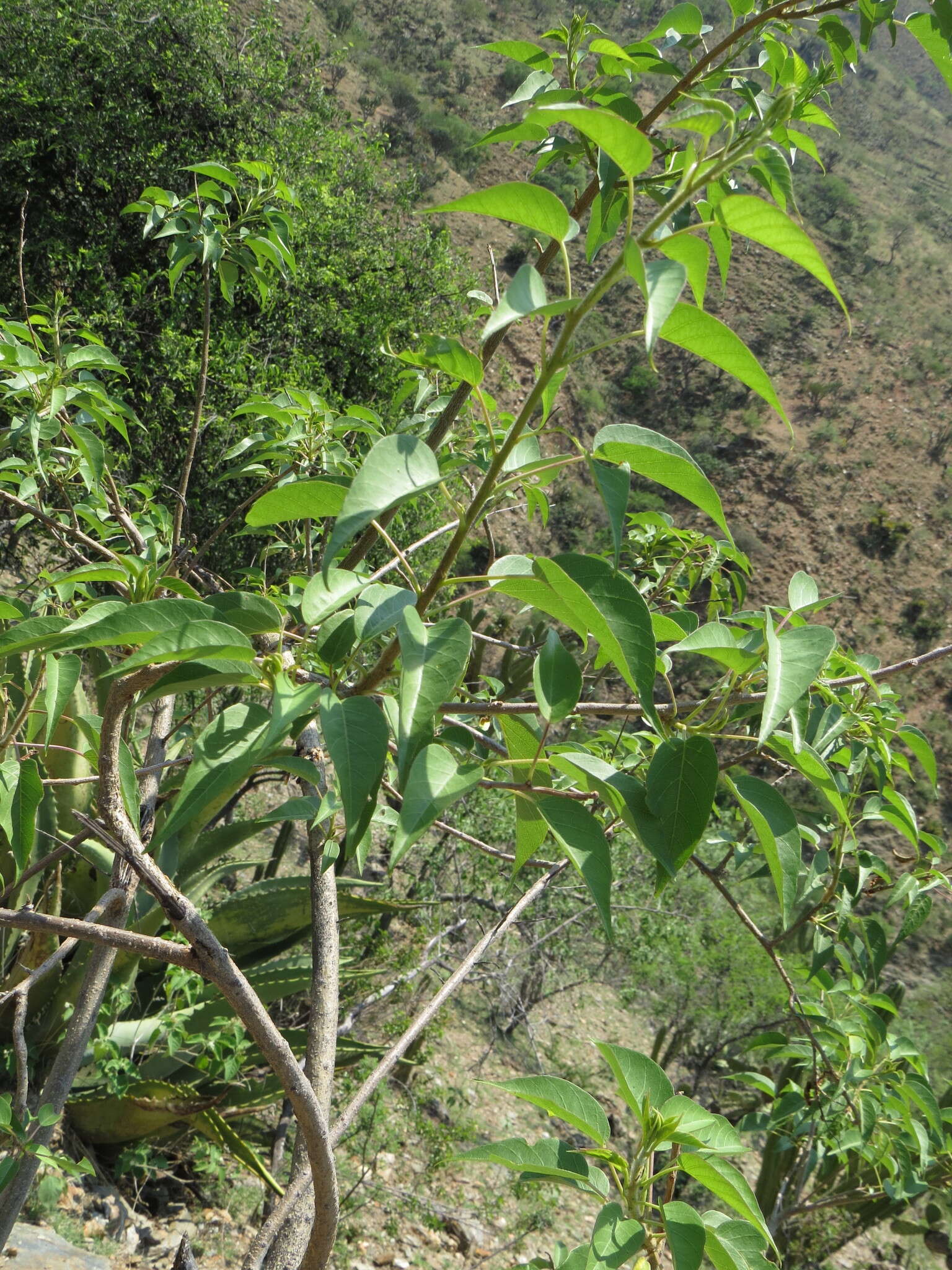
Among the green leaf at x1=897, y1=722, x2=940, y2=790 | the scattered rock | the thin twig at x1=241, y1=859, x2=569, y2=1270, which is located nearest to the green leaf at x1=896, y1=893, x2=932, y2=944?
the green leaf at x1=897, y1=722, x2=940, y2=790

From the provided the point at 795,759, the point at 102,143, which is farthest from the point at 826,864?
the point at 102,143

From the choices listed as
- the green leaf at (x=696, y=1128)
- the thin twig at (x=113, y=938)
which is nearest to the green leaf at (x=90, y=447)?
the thin twig at (x=113, y=938)

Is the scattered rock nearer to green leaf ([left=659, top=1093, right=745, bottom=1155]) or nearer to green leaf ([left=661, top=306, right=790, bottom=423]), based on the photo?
green leaf ([left=659, top=1093, right=745, bottom=1155])

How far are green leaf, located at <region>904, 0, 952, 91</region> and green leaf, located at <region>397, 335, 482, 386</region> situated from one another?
524mm

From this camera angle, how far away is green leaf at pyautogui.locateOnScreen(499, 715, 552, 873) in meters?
0.55

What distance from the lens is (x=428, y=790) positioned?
425 mm

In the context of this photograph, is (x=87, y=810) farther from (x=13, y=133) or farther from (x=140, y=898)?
(x=13, y=133)

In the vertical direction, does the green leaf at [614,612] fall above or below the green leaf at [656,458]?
below

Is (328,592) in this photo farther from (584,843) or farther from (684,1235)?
(684,1235)

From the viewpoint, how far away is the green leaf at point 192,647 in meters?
0.42

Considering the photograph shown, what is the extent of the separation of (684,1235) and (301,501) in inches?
20.2

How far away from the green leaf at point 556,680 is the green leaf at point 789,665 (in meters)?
0.11

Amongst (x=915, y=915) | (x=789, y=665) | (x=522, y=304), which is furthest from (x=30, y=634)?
(x=915, y=915)

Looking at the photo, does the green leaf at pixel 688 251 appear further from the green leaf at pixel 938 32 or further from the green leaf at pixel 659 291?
the green leaf at pixel 938 32
